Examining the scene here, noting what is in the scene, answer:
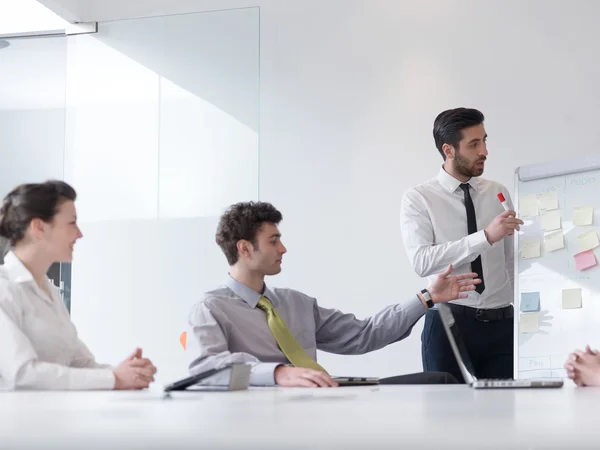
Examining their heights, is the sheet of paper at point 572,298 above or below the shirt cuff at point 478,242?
below

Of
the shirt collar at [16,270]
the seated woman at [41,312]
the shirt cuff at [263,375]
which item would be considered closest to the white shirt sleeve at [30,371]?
the seated woman at [41,312]

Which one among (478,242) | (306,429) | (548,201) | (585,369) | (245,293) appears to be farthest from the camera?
(548,201)

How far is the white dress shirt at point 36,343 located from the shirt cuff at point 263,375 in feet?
1.40

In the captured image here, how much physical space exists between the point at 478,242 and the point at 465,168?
1.40ft

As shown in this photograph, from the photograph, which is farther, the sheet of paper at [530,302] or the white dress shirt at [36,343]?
the sheet of paper at [530,302]

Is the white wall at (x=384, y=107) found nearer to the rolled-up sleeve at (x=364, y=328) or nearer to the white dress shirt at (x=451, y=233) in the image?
the white dress shirt at (x=451, y=233)

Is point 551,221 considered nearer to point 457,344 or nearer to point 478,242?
point 478,242

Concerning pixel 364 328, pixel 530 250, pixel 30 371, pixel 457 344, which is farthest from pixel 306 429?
pixel 530 250

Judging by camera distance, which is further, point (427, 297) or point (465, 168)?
point (465, 168)

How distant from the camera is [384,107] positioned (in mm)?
4641

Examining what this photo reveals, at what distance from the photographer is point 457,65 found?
456cm

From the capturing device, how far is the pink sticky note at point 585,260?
10.5 ft

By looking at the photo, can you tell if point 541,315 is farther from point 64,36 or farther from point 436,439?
point 64,36

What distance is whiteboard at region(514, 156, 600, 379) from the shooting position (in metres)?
3.17
